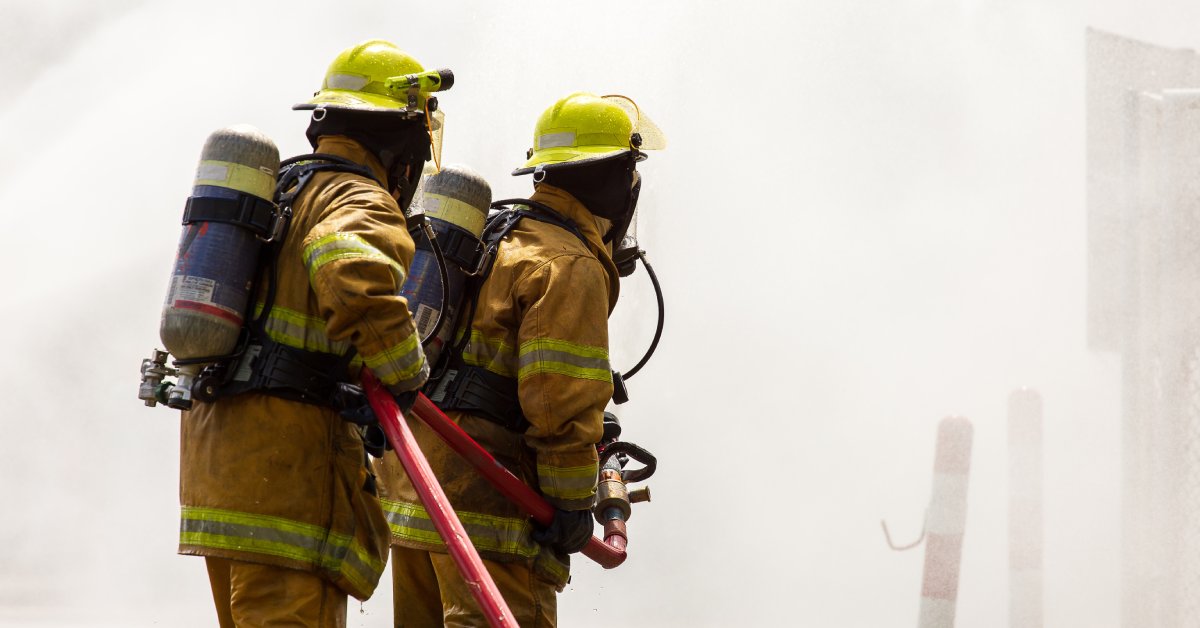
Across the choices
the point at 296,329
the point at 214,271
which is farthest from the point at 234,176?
the point at 296,329

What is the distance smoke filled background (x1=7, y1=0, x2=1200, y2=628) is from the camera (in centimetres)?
813

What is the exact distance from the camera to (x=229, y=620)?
3.27 metres

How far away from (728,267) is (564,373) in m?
6.06

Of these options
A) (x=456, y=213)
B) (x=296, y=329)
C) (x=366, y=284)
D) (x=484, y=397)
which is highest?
(x=456, y=213)

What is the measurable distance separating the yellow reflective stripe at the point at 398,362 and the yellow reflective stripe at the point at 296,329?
127 millimetres

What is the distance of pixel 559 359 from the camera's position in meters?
3.60

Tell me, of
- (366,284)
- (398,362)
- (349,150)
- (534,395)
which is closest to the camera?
(366,284)

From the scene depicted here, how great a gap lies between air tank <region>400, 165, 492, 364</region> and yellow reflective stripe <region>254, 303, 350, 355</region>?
1.75 feet

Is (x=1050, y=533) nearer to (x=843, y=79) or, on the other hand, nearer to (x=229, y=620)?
(x=843, y=79)

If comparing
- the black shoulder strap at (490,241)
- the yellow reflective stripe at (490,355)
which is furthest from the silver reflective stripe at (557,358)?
the black shoulder strap at (490,241)

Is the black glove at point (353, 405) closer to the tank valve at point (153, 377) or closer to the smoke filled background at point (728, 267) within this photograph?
the tank valve at point (153, 377)

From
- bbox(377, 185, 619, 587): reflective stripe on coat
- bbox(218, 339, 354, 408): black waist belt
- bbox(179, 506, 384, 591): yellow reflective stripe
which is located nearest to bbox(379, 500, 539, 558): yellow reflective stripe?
bbox(377, 185, 619, 587): reflective stripe on coat

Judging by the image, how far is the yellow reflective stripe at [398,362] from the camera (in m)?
3.12

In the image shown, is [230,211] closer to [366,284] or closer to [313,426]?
[366,284]
